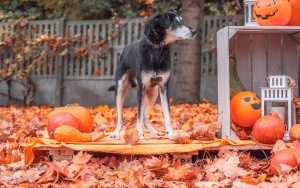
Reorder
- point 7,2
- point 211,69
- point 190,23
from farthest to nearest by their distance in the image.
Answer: point 7,2 → point 211,69 → point 190,23

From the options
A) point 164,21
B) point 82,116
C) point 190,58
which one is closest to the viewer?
point 164,21

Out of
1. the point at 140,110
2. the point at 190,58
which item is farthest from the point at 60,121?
the point at 190,58

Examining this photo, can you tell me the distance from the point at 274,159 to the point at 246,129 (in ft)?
3.79

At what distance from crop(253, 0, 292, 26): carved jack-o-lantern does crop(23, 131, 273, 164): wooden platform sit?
116 cm

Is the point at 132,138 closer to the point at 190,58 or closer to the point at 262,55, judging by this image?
the point at 262,55

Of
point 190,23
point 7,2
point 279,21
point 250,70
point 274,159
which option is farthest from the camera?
point 7,2

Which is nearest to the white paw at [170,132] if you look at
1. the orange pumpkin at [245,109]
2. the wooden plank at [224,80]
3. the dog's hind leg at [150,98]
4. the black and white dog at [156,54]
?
the black and white dog at [156,54]

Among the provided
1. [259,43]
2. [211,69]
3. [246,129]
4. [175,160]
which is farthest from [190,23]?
[175,160]

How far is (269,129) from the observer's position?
515cm

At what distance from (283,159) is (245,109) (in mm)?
1104

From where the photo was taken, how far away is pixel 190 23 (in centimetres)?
1123

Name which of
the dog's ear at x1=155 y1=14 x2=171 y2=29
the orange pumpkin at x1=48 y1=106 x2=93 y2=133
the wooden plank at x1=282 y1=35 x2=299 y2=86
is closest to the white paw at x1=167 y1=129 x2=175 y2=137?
the orange pumpkin at x1=48 y1=106 x2=93 y2=133

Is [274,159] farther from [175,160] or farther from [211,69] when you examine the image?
[211,69]

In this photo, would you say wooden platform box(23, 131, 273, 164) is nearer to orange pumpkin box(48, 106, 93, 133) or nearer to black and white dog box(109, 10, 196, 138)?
black and white dog box(109, 10, 196, 138)
